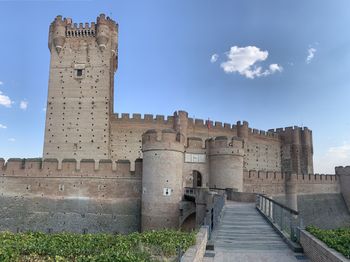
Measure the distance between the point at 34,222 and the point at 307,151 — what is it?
98.8 feet

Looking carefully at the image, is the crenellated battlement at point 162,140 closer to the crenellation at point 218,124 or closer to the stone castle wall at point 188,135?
the stone castle wall at point 188,135

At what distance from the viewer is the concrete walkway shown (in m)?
7.75

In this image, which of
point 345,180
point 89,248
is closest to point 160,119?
point 345,180

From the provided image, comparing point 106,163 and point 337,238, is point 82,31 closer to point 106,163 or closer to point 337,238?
point 106,163

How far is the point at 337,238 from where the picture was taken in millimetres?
7363

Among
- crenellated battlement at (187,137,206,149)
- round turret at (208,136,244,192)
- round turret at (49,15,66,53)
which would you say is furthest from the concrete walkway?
round turret at (49,15,66,53)

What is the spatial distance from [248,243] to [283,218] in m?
2.27

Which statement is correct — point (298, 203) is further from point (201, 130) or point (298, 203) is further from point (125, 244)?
point (125, 244)

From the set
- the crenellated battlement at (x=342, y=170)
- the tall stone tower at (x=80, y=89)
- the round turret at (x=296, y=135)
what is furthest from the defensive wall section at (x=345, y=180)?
the tall stone tower at (x=80, y=89)

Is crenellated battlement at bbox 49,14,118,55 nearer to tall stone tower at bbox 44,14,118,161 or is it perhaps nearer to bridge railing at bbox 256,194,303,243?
tall stone tower at bbox 44,14,118,161

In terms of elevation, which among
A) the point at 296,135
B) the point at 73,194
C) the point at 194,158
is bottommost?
the point at 73,194

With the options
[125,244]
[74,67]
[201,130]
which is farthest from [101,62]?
[125,244]

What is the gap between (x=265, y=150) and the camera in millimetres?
37531

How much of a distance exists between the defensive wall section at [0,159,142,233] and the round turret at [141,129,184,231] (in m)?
2.10
